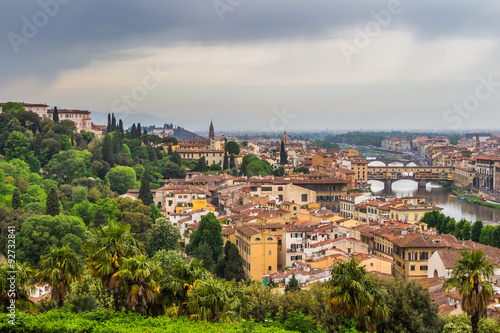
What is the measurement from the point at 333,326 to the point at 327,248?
8745 mm

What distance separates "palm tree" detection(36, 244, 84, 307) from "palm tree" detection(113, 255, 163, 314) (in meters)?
0.89

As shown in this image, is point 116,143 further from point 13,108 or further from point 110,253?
point 110,253

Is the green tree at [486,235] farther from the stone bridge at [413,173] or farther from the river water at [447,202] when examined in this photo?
the stone bridge at [413,173]

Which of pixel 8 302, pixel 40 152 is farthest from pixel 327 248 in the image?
pixel 40 152

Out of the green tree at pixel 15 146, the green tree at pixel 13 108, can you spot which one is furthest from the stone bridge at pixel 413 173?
the green tree at pixel 15 146

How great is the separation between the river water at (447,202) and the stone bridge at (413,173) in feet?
2.47

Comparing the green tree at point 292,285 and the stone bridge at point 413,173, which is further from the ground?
the green tree at point 292,285

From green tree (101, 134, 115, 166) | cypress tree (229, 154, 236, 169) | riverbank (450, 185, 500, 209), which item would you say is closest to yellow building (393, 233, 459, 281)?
green tree (101, 134, 115, 166)

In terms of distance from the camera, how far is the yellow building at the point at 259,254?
1620cm

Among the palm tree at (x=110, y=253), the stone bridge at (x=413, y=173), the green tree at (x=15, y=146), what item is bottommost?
the stone bridge at (x=413, y=173)

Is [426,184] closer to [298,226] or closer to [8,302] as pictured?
[298,226]

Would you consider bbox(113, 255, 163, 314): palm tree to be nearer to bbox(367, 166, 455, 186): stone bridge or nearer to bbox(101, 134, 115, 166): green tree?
bbox(101, 134, 115, 166): green tree

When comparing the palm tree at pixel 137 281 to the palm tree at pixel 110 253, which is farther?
the palm tree at pixel 110 253

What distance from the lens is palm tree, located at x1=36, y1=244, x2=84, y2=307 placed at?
23.3 feet
